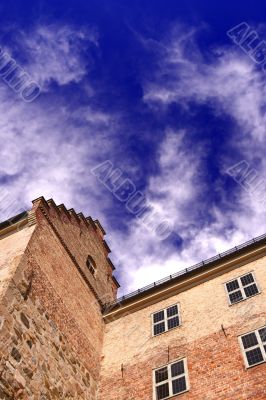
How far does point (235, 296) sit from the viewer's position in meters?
16.4

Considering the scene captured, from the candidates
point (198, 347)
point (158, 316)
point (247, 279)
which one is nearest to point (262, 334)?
point (198, 347)

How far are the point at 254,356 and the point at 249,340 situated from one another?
0.73 meters

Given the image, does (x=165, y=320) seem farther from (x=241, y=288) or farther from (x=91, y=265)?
(x=91, y=265)

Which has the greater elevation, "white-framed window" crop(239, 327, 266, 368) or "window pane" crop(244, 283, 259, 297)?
"window pane" crop(244, 283, 259, 297)

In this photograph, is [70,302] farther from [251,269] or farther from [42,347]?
[251,269]

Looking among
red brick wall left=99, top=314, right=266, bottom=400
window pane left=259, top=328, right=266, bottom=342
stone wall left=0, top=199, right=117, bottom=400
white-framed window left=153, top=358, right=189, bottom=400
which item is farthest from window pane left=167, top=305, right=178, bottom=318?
window pane left=259, top=328, right=266, bottom=342

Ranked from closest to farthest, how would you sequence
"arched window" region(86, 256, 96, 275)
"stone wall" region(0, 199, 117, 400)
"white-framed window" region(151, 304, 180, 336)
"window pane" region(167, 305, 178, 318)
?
"stone wall" region(0, 199, 117, 400) < "white-framed window" region(151, 304, 180, 336) < "window pane" region(167, 305, 178, 318) < "arched window" region(86, 256, 96, 275)

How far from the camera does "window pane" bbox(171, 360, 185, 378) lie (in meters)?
14.5

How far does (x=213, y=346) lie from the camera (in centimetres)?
1464

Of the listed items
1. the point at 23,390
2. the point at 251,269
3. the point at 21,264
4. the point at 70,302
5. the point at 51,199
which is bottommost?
the point at 23,390

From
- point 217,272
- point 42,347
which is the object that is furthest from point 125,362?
point 217,272

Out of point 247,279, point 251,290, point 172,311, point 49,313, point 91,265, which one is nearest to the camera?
point 49,313

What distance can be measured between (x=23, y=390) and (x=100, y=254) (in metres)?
12.4

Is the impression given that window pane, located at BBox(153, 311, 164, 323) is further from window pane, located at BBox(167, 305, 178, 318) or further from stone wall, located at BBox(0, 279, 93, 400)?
stone wall, located at BBox(0, 279, 93, 400)
